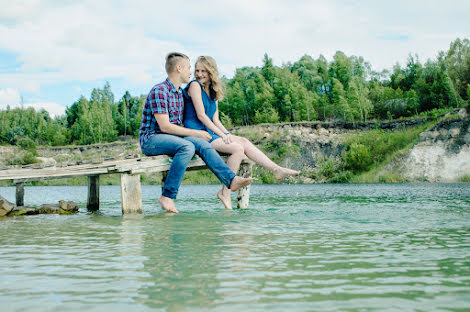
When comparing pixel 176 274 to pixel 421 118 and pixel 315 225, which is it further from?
pixel 421 118

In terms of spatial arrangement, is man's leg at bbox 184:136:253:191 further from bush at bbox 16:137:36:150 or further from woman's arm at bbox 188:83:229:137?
bush at bbox 16:137:36:150

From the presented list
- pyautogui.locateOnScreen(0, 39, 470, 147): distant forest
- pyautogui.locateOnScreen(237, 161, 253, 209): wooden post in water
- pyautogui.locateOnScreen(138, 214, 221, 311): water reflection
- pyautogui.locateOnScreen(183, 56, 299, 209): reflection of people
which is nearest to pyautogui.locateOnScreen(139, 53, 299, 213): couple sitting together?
pyautogui.locateOnScreen(183, 56, 299, 209): reflection of people

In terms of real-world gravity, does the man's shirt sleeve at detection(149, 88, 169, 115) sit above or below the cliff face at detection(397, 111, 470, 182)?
above

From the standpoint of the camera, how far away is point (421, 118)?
57.8m

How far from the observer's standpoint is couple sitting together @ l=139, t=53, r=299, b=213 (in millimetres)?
7297

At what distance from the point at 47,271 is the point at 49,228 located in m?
3.29

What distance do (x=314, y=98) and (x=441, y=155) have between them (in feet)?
115

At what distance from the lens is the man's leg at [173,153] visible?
725 centimetres

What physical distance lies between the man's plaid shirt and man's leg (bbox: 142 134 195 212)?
0.24 m

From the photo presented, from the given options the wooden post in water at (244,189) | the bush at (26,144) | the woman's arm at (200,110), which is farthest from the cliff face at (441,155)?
the bush at (26,144)

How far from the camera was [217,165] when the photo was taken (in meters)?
7.29

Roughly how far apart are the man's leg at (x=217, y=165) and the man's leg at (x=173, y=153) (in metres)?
0.16

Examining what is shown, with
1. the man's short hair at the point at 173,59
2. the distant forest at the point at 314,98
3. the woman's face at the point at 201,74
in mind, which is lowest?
the woman's face at the point at 201,74

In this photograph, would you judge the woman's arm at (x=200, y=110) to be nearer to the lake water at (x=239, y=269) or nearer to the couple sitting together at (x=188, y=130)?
the couple sitting together at (x=188, y=130)
